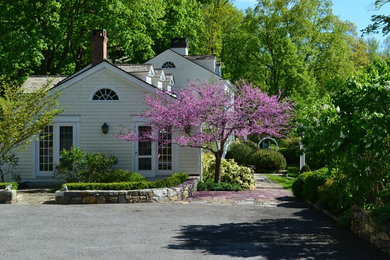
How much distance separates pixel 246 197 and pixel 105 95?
24.5 feet

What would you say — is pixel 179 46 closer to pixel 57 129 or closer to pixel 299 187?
pixel 57 129

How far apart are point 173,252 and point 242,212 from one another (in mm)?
4634

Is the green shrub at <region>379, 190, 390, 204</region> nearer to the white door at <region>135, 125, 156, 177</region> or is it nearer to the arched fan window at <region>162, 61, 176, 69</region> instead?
the white door at <region>135, 125, 156, 177</region>

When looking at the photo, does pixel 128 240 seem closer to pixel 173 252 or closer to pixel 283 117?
pixel 173 252

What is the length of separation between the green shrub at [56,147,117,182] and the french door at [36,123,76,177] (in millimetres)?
1155

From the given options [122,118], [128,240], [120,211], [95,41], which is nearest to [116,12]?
[95,41]

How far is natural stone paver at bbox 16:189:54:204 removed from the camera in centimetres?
1429

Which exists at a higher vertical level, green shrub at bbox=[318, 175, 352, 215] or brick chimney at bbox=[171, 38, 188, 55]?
brick chimney at bbox=[171, 38, 188, 55]

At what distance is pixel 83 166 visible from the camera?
56.9ft

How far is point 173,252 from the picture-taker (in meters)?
8.04

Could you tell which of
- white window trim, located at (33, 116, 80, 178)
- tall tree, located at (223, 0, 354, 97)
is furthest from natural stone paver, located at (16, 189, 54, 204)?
tall tree, located at (223, 0, 354, 97)

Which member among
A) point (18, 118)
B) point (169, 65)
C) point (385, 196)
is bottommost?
point (385, 196)

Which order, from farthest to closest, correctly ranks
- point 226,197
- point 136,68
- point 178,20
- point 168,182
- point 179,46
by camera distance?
point 179,46 < point 178,20 < point 136,68 < point 226,197 < point 168,182

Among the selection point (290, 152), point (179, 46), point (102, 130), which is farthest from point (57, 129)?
point (179, 46)
